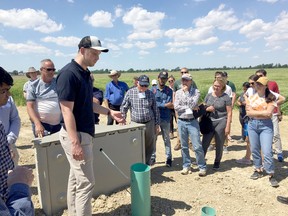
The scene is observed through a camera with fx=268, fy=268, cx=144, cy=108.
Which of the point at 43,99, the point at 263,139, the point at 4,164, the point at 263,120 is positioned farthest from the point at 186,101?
the point at 4,164

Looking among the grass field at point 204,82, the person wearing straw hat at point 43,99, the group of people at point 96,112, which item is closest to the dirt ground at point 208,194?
the group of people at point 96,112

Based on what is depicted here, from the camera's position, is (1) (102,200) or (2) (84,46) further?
(1) (102,200)

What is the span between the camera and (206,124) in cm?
570

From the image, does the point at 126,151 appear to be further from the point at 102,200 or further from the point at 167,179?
the point at 167,179

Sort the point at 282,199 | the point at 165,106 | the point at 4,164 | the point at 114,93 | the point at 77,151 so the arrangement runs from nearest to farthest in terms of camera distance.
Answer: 1. the point at 4,164
2. the point at 77,151
3. the point at 282,199
4. the point at 165,106
5. the point at 114,93

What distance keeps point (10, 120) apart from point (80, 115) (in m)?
1.50

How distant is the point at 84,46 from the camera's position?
2.90m

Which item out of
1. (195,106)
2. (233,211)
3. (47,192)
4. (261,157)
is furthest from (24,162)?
(261,157)

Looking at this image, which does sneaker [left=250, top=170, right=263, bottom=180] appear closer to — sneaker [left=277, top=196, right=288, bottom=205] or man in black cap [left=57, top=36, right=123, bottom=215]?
sneaker [left=277, top=196, right=288, bottom=205]

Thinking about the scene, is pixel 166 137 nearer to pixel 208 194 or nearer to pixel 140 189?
pixel 208 194

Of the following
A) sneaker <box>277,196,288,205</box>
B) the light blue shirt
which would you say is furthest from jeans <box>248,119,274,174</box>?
the light blue shirt

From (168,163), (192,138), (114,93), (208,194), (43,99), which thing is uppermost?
(43,99)

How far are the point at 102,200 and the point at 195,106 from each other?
2458mm

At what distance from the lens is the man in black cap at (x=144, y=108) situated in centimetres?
523
